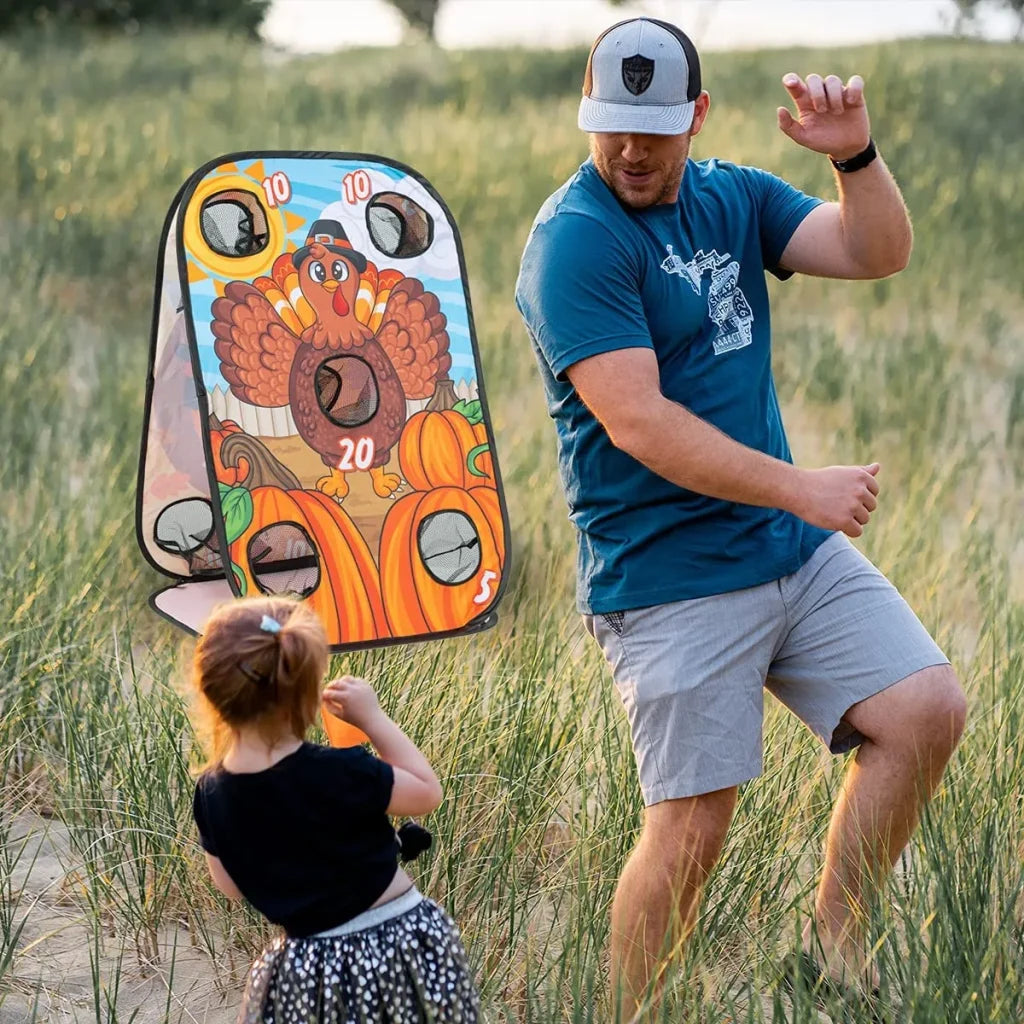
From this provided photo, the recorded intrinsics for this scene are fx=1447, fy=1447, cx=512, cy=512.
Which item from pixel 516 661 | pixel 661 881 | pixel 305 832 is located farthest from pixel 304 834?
pixel 516 661

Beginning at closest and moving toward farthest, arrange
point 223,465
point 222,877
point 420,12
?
1. point 222,877
2. point 223,465
3. point 420,12

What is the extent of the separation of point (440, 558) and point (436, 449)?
21 centimetres

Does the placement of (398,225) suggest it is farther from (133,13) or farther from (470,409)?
(133,13)

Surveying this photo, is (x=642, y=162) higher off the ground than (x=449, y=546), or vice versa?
(x=642, y=162)

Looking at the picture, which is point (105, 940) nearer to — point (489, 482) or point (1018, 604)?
point (489, 482)

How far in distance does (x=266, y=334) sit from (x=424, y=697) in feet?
2.66

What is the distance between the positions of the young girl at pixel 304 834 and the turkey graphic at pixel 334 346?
2.89 feet

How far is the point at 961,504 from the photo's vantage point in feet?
20.2

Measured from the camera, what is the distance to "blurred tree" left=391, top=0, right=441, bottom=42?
34938 millimetres

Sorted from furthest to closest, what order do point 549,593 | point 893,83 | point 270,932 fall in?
1. point 893,83
2. point 549,593
3. point 270,932

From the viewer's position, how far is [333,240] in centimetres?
280

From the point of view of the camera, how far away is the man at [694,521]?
225 cm

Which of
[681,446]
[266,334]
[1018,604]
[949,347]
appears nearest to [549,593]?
[1018,604]

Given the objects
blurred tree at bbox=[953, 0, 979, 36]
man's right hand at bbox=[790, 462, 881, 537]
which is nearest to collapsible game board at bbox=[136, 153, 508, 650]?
man's right hand at bbox=[790, 462, 881, 537]
